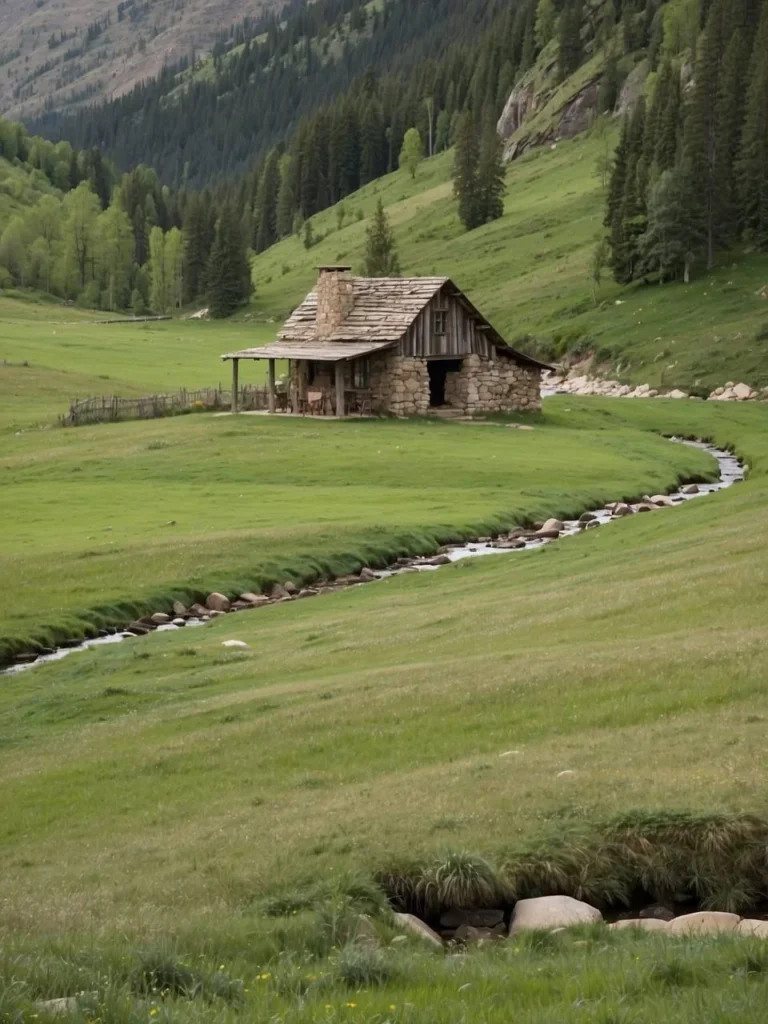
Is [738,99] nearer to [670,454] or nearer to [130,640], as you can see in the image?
[670,454]

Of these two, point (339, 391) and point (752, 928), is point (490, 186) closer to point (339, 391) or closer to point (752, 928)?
point (339, 391)

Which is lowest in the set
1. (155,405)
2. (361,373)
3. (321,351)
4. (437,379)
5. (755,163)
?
(155,405)

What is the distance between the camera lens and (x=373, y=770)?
58.4 feet

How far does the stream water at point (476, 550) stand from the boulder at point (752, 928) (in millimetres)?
19948

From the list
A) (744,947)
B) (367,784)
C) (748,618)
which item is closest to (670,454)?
(748,618)

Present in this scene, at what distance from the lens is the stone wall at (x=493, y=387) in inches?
2901

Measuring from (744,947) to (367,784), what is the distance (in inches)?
295

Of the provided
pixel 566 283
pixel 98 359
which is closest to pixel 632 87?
pixel 566 283

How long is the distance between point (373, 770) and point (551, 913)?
560cm

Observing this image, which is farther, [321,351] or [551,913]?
[321,351]

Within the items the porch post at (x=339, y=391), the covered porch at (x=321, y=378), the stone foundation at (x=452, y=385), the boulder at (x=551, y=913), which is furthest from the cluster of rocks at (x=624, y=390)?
the boulder at (x=551, y=913)

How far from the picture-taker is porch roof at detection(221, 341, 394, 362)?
68188mm

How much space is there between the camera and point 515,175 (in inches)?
7328

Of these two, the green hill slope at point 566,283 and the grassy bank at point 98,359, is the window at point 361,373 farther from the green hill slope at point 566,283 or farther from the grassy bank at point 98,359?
the green hill slope at point 566,283
